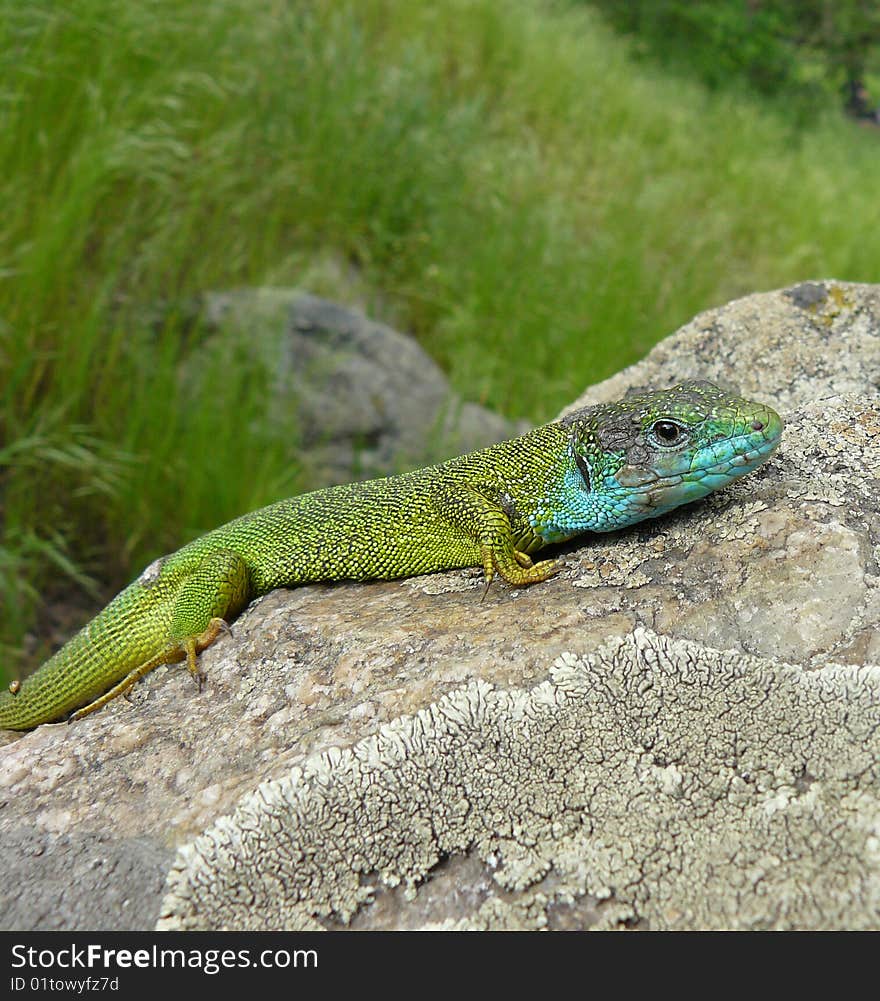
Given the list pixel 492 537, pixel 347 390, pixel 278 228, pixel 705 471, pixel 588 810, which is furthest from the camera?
pixel 278 228

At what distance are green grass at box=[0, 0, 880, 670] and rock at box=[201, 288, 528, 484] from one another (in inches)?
9.9

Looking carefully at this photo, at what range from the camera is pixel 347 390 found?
6.59 meters

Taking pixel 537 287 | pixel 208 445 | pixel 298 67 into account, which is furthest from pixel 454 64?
pixel 208 445

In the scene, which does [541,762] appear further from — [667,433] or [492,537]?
[667,433]

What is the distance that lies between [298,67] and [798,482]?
6264 millimetres

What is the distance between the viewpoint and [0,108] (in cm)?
507

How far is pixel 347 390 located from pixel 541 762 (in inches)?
195

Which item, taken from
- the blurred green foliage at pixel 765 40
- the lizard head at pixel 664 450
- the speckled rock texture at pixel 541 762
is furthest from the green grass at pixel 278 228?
the blurred green foliage at pixel 765 40

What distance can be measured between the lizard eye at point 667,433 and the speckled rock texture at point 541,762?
0.80 feet

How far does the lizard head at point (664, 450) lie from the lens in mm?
2457

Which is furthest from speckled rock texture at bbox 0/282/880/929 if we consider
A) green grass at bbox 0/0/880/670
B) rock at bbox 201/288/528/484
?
rock at bbox 201/288/528/484

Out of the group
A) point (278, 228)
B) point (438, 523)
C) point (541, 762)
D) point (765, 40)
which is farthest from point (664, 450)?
point (765, 40)

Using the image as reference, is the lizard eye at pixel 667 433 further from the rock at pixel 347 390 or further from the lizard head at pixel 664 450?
the rock at pixel 347 390

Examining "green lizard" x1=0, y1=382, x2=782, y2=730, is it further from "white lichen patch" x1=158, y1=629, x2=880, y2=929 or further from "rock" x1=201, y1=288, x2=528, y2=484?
"rock" x1=201, y1=288, x2=528, y2=484
